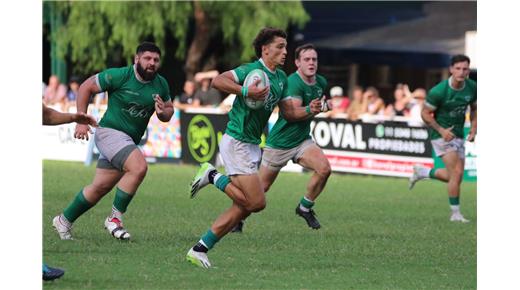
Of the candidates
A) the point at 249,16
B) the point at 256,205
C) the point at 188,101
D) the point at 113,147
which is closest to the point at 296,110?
the point at 256,205

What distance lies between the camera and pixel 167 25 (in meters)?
36.0

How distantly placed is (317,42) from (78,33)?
644 cm

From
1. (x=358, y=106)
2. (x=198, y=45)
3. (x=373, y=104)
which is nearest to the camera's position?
(x=358, y=106)

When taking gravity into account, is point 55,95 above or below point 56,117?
below

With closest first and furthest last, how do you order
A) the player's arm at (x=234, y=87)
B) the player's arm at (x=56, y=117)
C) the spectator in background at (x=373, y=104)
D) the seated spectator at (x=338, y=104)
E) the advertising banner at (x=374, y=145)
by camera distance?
the player's arm at (x=56, y=117)
the player's arm at (x=234, y=87)
the advertising banner at (x=374, y=145)
the spectator in background at (x=373, y=104)
the seated spectator at (x=338, y=104)

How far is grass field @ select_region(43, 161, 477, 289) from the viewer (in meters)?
10.6

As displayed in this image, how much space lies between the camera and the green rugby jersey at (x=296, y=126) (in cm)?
1484

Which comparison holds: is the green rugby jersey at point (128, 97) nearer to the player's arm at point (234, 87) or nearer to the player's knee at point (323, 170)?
the player's arm at point (234, 87)

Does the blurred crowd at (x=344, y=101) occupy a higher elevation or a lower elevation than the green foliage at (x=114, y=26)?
lower

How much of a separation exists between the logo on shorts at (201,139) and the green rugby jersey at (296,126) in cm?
1161

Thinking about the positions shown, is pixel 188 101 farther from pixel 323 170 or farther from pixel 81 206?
pixel 81 206

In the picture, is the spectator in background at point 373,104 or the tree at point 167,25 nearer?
the spectator in background at point 373,104

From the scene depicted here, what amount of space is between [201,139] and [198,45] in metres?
9.13

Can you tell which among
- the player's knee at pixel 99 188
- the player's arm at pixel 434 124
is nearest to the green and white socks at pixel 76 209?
the player's knee at pixel 99 188
